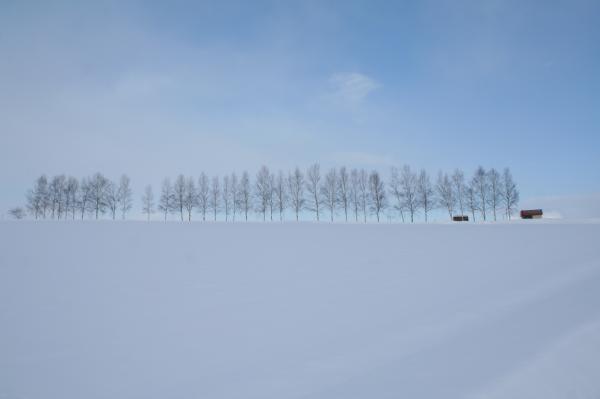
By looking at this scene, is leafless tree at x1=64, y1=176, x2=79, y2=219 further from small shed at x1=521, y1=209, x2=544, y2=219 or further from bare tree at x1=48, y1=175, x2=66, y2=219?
small shed at x1=521, y1=209, x2=544, y2=219

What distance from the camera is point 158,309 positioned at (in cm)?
711

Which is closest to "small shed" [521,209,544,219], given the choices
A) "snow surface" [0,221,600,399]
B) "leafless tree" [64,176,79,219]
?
"snow surface" [0,221,600,399]

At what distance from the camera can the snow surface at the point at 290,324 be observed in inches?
185

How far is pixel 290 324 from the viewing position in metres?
6.65

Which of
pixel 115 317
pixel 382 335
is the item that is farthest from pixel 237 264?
pixel 382 335

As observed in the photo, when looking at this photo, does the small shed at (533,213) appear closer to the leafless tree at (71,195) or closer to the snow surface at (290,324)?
the snow surface at (290,324)

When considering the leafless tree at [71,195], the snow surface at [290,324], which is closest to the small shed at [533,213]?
the snow surface at [290,324]

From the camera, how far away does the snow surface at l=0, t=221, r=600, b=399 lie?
15.4 feet

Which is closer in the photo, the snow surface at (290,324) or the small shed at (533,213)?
the snow surface at (290,324)

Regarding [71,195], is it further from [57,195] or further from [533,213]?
[533,213]

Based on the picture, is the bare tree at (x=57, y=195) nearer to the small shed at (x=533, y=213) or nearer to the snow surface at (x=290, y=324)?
the snow surface at (x=290, y=324)

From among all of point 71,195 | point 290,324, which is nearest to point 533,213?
point 290,324

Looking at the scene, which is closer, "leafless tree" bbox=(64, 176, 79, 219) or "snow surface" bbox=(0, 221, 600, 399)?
"snow surface" bbox=(0, 221, 600, 399)

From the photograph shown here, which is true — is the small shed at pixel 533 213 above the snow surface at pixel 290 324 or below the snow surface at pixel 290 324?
above
